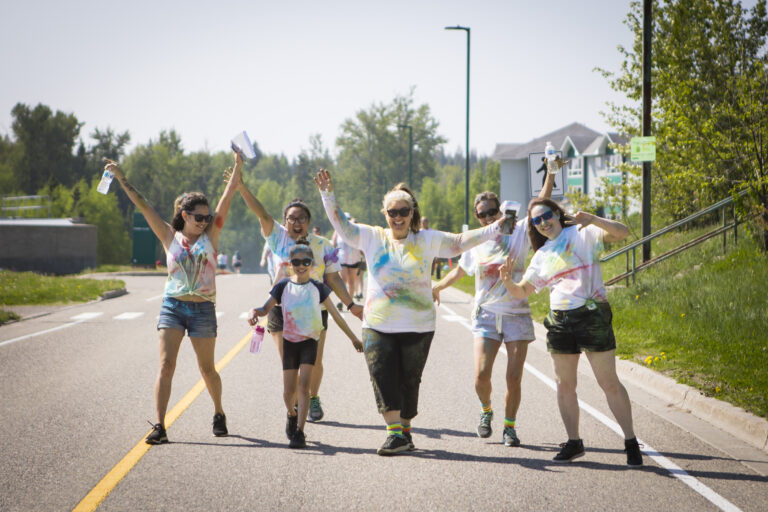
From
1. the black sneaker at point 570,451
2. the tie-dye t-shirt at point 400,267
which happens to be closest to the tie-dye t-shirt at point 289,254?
the tie-dye t-shirt at point 400,267

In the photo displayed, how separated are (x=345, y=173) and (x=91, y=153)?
35600mm

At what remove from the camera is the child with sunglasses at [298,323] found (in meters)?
6.20

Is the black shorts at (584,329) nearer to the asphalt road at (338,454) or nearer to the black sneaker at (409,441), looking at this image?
the asphalt road at (338,454)

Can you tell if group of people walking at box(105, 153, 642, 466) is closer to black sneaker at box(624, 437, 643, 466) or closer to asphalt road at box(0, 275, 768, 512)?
black sneaker at box(624, 437, 643, 466)

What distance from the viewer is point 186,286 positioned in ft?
20.2

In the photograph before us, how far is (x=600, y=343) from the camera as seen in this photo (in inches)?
217

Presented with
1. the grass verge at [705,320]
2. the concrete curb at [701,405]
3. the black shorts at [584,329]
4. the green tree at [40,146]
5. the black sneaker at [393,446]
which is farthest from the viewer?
the green tree at [40,146]

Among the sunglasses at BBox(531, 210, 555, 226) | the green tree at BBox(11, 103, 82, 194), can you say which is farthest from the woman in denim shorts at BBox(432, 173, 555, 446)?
the green tree at BBox(11, 103, 82, 194)

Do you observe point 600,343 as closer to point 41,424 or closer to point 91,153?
point 41,424

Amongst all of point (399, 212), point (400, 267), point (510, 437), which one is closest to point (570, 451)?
point (510, 437)

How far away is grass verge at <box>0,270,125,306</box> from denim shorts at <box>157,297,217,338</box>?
1738 cm

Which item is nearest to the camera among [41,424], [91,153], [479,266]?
[479,266]

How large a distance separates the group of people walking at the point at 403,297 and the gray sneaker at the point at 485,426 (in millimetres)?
29

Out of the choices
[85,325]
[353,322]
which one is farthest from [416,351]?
[85,325]
